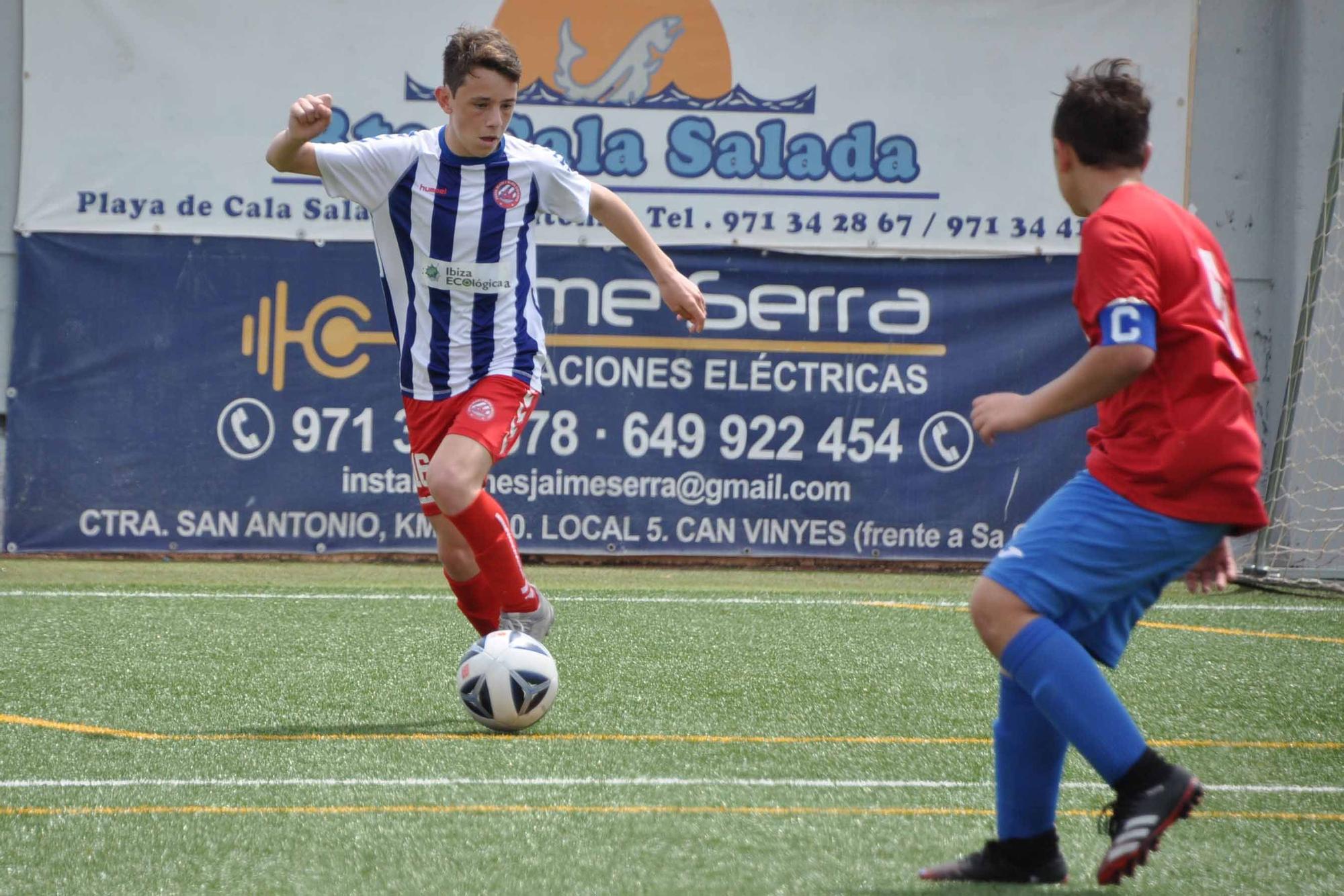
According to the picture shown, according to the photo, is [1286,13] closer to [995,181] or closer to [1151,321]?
[995,181]

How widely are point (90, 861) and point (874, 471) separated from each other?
6086 mm

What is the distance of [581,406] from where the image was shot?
817 centimetres

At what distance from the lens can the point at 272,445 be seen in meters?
8.09

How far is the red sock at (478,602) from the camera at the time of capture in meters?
4.39

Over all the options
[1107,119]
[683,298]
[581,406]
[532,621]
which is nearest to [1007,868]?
[1107,119]

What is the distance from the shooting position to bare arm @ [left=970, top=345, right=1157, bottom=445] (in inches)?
89.2

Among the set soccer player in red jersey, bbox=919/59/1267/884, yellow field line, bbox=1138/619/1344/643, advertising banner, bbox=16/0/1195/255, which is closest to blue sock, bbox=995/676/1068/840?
soccer player in red jersey, bbox=919/59/1267/884

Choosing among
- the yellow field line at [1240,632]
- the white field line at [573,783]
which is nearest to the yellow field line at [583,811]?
the white field line at [573,783]

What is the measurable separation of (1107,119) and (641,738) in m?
1.96

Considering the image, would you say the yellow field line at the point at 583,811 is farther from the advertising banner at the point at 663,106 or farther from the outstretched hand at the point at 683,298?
the advertising banner at the point at 663,106

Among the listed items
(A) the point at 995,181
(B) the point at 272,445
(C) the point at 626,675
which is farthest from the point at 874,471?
(C) the point at 626,675

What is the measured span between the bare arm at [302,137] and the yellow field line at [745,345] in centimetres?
400

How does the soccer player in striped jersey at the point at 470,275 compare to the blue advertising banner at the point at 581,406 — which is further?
the blue advertising banner at the point at 581,406

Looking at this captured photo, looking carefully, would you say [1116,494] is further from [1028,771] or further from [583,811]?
[583,811]
